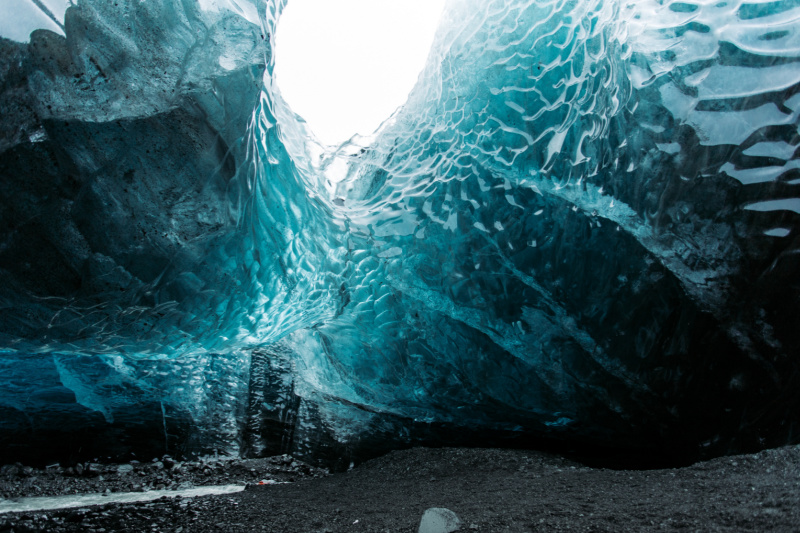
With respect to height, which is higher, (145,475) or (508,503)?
(508,503)

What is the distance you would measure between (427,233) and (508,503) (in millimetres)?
873

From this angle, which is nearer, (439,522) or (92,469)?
(439,522)

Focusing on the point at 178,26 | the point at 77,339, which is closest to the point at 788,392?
the point at 178,26

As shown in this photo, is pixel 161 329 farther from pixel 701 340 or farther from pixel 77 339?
pixel 701 340

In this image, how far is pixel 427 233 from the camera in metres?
1.67

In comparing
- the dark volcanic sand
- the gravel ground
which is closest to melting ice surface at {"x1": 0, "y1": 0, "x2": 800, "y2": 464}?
the gravel ground

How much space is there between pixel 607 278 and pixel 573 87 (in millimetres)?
609

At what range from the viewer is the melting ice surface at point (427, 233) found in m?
1.18

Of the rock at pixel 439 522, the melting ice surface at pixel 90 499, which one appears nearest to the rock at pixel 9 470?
the melting ice surface at pixel 90 499

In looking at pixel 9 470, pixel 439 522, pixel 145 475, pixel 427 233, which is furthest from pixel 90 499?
pixel 427 233

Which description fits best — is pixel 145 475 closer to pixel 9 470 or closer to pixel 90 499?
pixel 90 499

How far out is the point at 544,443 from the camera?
1.85 metres

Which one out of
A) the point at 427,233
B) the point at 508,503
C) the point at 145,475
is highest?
the point at 427,233

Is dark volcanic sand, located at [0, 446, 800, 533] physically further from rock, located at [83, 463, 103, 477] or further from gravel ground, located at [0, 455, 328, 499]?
rock, located at [83, 463, 103, 477]
